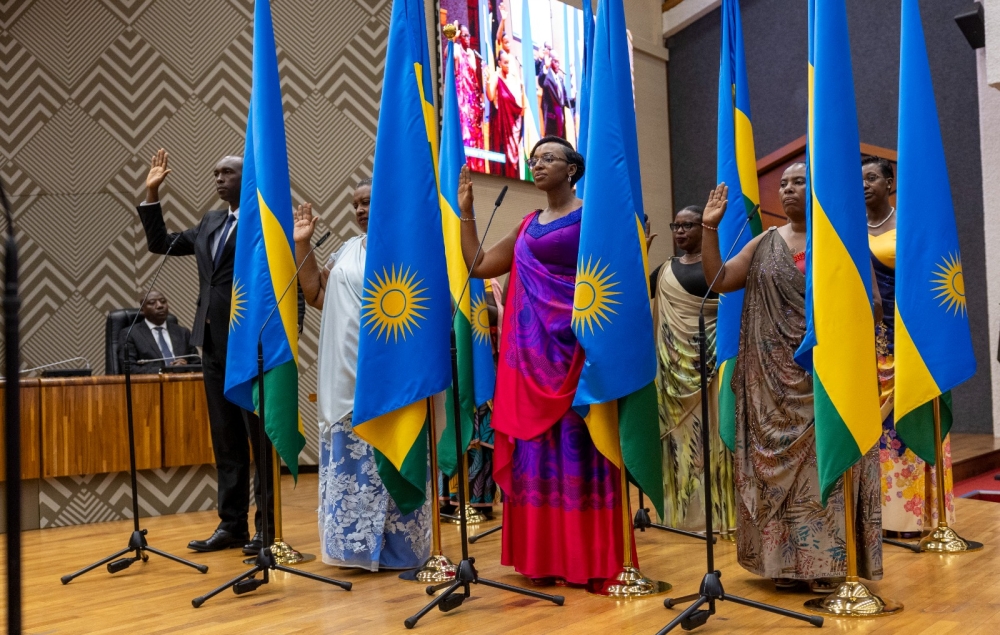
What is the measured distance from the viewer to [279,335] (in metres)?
4.21

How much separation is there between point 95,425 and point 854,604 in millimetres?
4687

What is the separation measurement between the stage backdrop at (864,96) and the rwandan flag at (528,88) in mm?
2604

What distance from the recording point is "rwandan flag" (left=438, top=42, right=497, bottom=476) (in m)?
4.54

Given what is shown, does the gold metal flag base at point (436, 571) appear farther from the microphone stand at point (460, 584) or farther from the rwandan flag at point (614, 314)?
the rwandan flag at point (614, 314)

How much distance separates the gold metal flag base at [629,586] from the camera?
3.51 m

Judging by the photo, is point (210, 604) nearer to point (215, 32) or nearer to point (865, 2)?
point (215, 32)

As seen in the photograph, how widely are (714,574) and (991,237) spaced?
6.75 meters

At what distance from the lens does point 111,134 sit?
8359 millimetres

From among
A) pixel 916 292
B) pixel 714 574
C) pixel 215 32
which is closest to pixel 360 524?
pixel 714 574

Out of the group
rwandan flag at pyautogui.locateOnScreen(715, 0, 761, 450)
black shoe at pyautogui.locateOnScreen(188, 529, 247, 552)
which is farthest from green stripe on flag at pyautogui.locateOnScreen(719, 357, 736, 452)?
black shoe at pyautogui.locateOnScreen(188, 529, 247, 552)

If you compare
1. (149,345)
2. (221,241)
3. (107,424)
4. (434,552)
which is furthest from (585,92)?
(149,345)

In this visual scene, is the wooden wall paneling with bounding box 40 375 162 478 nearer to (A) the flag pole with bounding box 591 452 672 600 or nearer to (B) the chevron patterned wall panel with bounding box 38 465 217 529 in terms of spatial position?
(B) the chevron patterned wall panel with bounding box 38 465 217 529

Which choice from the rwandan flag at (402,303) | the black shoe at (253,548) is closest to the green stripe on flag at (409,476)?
the rwandan flag at (402,303)

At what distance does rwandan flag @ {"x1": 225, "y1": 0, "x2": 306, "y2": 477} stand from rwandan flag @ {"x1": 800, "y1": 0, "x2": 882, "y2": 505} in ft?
7.51
